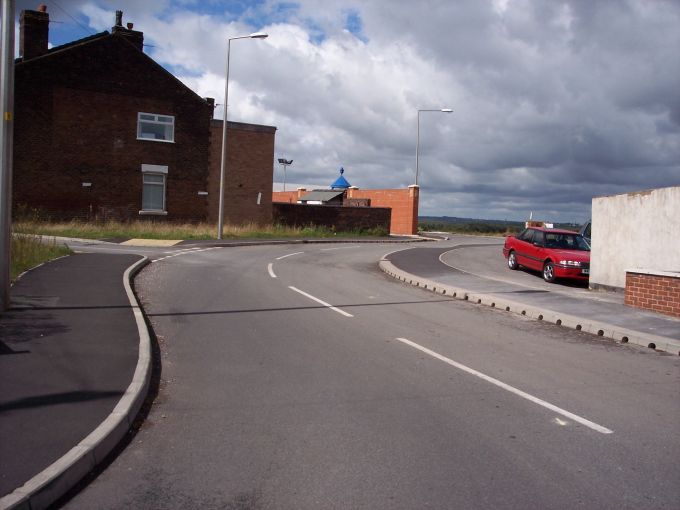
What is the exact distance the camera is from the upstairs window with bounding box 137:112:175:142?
3491 cm

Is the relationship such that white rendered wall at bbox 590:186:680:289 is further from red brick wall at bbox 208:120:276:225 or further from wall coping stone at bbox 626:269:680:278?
red brick wall at bbox 208:120:276:225

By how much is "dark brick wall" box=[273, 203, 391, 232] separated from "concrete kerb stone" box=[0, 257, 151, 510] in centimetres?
3432

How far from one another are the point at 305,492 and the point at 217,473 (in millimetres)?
696

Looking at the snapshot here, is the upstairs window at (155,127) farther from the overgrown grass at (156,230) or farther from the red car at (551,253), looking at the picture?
the red car at (551,253)

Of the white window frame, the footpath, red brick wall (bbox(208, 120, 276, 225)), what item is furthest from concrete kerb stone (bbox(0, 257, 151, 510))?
red brick wall (bbox(208, 120, 276, 225))

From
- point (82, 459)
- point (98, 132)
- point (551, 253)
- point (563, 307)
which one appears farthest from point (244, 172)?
point (82, 459)

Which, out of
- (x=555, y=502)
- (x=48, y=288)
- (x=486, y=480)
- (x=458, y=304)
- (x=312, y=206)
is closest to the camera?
(x=555, y=502)

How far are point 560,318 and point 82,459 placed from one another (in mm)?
9401

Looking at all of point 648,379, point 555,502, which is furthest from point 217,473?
point 648,379

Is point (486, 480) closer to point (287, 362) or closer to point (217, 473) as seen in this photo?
point (217, 473)

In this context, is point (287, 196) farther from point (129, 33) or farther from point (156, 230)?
point (156, 230)

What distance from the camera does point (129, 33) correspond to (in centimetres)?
3519

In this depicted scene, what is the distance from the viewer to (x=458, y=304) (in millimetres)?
14227

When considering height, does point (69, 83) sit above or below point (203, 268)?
above
